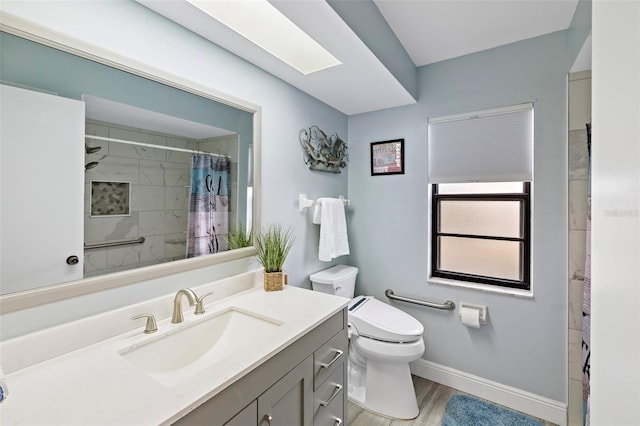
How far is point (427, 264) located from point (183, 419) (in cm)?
184

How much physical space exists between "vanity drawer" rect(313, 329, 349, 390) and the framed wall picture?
1326 millimetres

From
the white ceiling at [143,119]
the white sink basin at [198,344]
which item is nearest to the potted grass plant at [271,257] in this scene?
the white sink basin at [198,344]

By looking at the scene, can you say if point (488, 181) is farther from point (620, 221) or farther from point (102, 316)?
point (102, 316)

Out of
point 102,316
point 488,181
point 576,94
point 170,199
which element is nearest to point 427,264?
point 488,181

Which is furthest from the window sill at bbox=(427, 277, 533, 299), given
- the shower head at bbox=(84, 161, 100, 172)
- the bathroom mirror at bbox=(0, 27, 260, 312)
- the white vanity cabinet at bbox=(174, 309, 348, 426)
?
the shower head at bbox=(84, 161, 100, 172)

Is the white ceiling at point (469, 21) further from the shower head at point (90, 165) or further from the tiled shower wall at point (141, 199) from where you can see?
the shower head at point (90, 165)

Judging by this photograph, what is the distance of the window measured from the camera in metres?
1.88

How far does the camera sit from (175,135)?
125 centimetres

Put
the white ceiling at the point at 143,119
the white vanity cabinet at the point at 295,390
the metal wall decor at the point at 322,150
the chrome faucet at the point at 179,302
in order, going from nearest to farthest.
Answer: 1. the white vanity cabinet at the point at 295,390
2. the white ceiling at the point at 143,119
3. the chrome faucet at the point at 179,302
4. the metal wall decor at the point at 322,150

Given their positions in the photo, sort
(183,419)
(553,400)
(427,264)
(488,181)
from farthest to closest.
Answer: (427,264) → (488,181) → (553,400) → (183,419)

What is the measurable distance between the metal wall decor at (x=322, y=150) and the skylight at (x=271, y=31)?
1.40 ft

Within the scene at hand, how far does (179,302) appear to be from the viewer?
1.16 m

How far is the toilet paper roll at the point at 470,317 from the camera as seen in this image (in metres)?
1.92

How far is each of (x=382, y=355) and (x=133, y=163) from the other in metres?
1.63
